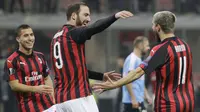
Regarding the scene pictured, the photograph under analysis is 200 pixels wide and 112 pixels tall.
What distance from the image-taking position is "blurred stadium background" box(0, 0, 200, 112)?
17.4 meters

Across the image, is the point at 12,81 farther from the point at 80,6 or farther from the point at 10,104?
the point at 10,104

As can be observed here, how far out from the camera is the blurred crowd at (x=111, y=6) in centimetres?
1789

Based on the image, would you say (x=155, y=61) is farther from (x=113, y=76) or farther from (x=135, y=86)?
(x=135, y=86)

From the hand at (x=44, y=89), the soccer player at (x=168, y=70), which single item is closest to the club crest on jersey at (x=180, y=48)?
the soccer player at (x=168, y=70)

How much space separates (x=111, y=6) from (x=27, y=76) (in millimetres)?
9488

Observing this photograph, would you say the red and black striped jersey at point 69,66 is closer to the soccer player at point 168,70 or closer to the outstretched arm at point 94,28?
the outstretched arm at point 94,28

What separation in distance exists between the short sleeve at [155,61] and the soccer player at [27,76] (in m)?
1.76

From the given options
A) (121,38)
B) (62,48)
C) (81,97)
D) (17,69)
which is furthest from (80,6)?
(121,38)

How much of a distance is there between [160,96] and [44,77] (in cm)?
212

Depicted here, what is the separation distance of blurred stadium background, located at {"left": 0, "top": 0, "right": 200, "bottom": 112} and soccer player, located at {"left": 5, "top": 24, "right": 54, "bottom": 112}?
8.31 metres

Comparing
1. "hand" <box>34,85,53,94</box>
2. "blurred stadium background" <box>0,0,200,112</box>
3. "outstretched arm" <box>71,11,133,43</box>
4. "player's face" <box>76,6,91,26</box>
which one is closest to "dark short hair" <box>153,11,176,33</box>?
"outstretched arm" <box>71,11,133,43</box>

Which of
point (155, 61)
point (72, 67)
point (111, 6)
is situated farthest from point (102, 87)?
point (111, 6)

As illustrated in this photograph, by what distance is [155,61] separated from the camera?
284 inches

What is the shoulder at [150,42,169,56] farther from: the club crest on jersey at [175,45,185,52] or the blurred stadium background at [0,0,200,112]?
the blurred stadium background at [0,0,200,112]
